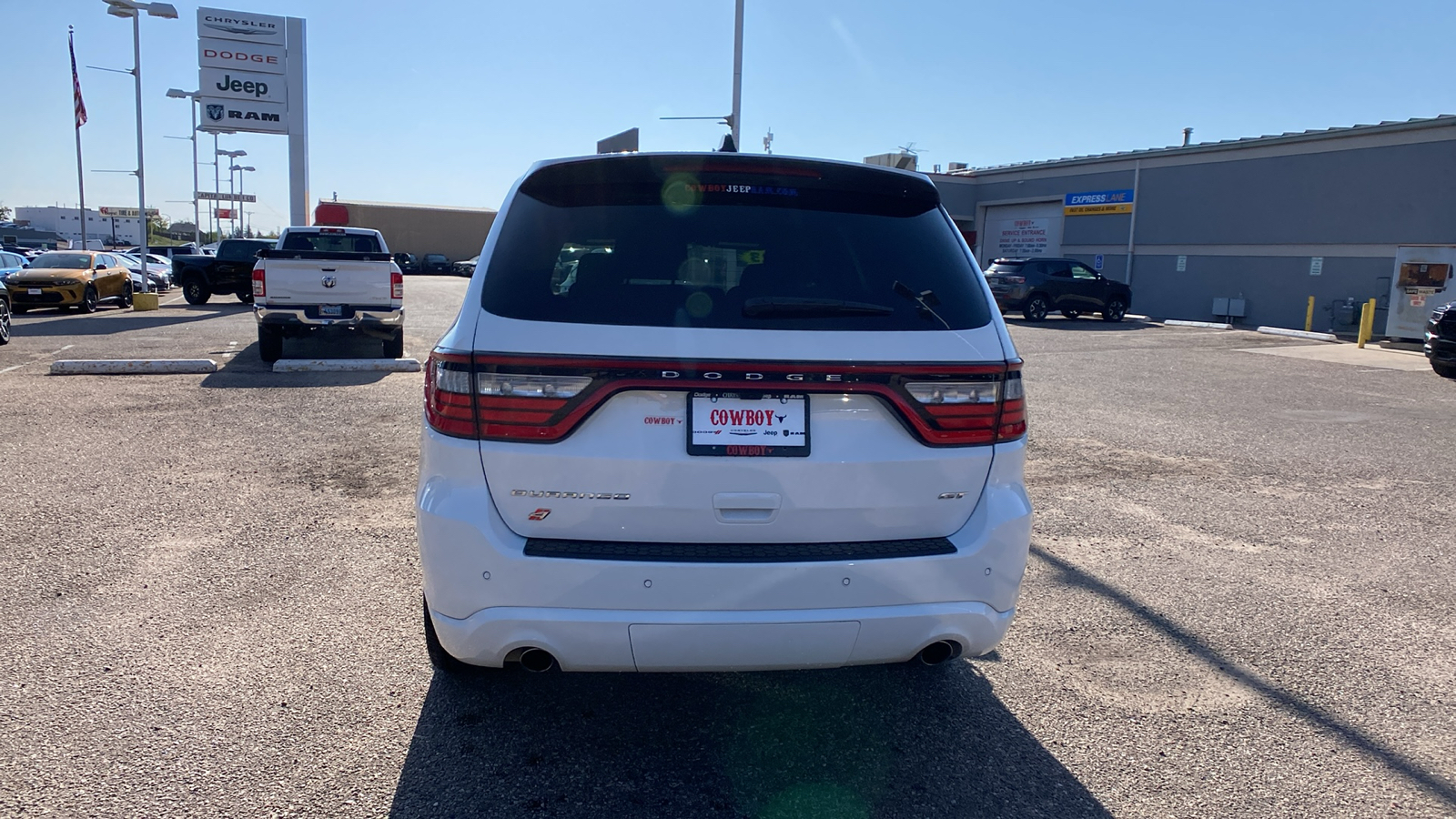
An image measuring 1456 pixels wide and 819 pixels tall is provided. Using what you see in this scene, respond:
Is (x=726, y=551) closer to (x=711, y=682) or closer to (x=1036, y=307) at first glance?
(x=711, y=682)

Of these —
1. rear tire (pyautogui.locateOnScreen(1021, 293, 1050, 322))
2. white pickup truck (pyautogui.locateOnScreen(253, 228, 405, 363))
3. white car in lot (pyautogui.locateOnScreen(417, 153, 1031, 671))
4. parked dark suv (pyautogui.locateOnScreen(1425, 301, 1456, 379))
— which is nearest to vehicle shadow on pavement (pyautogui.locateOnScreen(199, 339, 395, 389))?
white pickup truck (pyautogui.locateOnScreen(253, 228, 405, 363))

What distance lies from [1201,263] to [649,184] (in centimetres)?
3055

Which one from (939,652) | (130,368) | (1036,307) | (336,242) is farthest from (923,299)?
(1036,307)

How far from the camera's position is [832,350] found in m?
2.75

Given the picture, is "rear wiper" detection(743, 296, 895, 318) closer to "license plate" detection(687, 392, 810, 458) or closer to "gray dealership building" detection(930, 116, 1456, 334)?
"license plate" detection(687, 392, 810, 458)

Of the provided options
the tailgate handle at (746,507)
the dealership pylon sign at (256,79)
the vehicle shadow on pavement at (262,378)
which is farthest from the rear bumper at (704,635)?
the dealership pylon sign at (256,79)

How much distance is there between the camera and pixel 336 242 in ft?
49.4

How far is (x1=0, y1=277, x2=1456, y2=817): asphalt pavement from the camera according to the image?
296 centimetres

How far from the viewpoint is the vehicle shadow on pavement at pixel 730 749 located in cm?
289

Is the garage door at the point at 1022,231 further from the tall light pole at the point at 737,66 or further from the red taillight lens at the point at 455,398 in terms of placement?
the red taillight lens at the point at 455,398

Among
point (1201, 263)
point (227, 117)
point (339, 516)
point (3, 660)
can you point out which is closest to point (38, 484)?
point (339, 516)

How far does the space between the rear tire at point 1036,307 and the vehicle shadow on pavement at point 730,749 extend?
23855 mm

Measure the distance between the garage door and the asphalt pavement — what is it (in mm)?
29544

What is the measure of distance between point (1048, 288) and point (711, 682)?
977 inches
